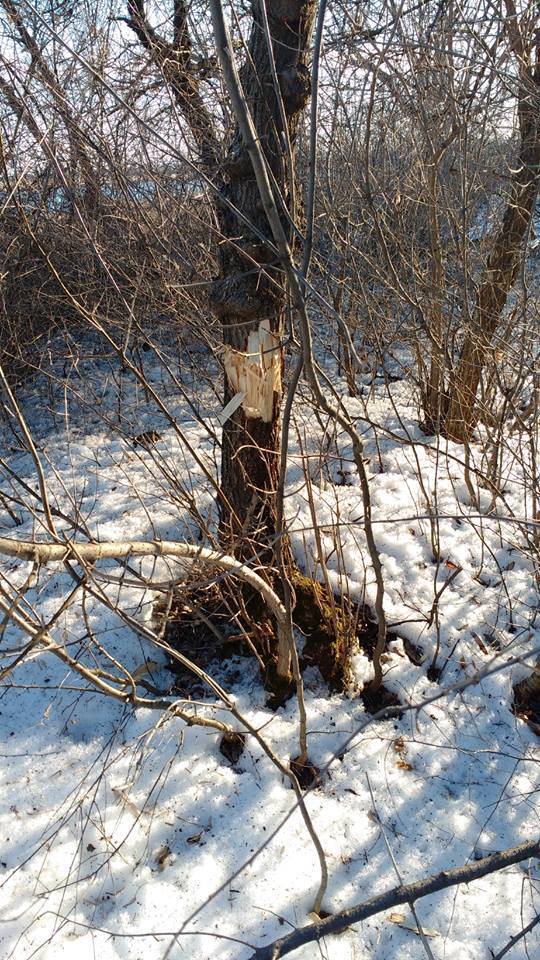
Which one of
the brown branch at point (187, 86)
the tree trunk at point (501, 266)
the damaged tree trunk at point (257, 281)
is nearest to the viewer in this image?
the damaged tree trunk at point (257, 281)

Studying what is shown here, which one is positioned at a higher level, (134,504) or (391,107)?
(391,107)

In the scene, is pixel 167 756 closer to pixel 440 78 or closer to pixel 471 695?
pixel 471 695

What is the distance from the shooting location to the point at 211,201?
11.2ft

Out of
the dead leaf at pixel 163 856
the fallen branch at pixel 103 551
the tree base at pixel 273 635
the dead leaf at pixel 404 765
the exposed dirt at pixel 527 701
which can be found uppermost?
the fallen branch at pixel 103 551

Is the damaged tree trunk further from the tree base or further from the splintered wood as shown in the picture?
the tree base

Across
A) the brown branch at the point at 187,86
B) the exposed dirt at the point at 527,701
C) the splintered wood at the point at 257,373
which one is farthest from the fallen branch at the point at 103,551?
the brown branch at the point at 187,86

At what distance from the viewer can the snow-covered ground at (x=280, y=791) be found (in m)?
1.90

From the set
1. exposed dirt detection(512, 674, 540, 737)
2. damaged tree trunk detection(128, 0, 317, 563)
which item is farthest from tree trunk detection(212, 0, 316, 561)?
exposed dirt detection(512, 674, 540, 737)

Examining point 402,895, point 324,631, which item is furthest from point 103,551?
point 324,631

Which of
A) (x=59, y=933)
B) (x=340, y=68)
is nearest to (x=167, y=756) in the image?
(x=59, y=933)

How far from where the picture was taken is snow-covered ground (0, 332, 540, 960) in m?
1.90

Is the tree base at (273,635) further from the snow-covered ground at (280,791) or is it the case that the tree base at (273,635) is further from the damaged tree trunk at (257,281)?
the damaged tree trunk at (257,281)

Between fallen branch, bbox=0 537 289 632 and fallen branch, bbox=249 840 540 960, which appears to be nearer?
fallen branch, bbox=0 537 289 632

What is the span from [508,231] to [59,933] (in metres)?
3.95
